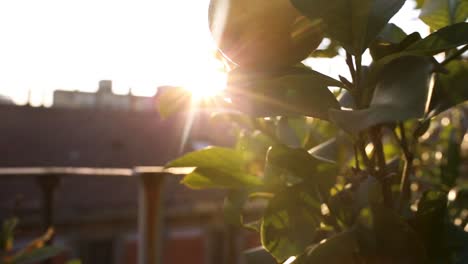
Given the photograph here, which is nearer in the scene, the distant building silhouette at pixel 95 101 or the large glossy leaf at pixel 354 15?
the large glossy leaf at pixel 354 15

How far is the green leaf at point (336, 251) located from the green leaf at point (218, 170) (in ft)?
0.45

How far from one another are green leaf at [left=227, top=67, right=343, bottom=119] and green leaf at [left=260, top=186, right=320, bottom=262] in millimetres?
86

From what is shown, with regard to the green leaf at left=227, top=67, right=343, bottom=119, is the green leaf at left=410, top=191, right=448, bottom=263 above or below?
below

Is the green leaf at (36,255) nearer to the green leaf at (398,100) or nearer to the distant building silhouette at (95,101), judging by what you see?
the green leaf at (398,100)

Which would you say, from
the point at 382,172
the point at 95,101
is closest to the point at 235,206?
the point at 382,172

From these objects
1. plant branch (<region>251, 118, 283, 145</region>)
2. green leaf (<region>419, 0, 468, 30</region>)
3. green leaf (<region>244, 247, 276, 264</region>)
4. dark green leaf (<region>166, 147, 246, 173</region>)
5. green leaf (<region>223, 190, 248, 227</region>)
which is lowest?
green leaf (<region>244, 247, 276, 264</region>)

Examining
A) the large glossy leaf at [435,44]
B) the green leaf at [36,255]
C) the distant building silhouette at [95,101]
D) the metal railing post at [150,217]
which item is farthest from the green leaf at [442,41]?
the distant building silhouette at [95,101]

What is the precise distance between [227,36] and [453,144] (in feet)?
1.15

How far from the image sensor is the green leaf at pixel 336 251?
38 centimetres

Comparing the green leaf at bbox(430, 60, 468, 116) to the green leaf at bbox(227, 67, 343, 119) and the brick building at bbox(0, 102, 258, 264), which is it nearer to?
the green leaf at bbox(227, 67, 343, 119)

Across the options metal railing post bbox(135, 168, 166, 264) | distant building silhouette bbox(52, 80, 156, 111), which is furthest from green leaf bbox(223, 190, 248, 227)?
distant building silhouette bbox(52, 80, 156, 111)

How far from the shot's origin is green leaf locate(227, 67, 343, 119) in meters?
0.38

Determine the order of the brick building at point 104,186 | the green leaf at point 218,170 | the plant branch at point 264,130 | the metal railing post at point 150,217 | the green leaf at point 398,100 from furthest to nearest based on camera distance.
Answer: the brick building at point 104,186 → the metal railing post at point 150,217 → the plant branch at point 264,130 → the green leaf at point 218,170 → the green leaf at point 398,100

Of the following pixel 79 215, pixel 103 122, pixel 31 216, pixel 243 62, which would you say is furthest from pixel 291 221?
pixel 103 122
